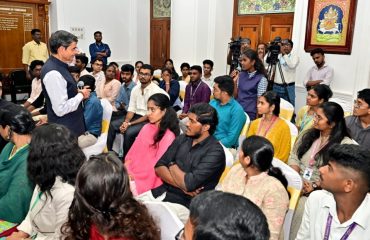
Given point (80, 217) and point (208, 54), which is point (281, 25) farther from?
point (80, 217)

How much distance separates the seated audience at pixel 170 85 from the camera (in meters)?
5.02

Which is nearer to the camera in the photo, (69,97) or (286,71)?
(69,97)

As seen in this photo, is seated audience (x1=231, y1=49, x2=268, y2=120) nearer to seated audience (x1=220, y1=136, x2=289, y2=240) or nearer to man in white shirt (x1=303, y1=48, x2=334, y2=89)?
man in white shirt (x1=303, y1=48, x2=334, y2=89)

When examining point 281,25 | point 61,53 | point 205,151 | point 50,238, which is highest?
point 281,25

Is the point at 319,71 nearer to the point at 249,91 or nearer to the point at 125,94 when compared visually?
the point at 249,91

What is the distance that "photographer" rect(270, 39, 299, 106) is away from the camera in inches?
211

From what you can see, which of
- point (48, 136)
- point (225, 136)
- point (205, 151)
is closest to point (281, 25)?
point (225, 136)

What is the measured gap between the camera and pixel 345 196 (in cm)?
158

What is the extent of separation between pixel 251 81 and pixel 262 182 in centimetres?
227

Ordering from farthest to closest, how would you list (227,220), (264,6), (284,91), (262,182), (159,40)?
(159,40) → (264,6) → (284,91) → (262,182) → (227,220)

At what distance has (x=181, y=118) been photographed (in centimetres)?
440

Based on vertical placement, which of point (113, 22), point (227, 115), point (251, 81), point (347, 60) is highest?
point (113, 22)

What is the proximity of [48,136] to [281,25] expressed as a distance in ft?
17.6

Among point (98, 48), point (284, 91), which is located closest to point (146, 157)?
point (284, 91)
